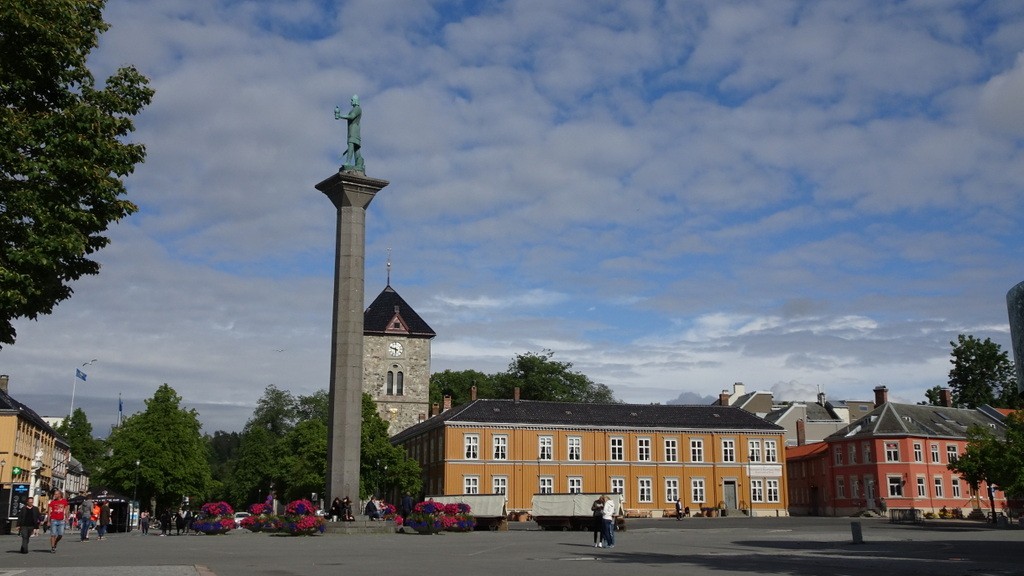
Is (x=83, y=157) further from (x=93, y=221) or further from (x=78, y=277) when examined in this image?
(x=78, y=277)

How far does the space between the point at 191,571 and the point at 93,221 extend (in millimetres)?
6612

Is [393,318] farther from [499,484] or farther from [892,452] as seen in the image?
[892,452]

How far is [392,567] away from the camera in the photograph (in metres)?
19.7

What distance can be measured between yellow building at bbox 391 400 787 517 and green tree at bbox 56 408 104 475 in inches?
2580

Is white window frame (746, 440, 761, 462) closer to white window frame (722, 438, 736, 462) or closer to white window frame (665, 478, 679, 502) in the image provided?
white window frame (722, 438, 736, 462)

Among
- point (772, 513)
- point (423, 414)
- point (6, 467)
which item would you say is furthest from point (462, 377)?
point (6, 467)

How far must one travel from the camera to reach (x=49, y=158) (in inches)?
645

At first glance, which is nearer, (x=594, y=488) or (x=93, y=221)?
(x=93, y=221)

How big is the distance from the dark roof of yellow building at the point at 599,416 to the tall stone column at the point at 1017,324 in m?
74.2

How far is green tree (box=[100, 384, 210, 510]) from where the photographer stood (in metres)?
69.8

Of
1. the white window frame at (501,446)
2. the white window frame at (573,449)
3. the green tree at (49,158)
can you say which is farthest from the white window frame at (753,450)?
the green tree at (49,158)

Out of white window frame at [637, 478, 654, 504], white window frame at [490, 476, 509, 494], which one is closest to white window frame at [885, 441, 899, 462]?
white window frame at [637, 478, 654, 504]

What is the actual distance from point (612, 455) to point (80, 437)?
83104mm

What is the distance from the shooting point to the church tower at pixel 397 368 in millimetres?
100500
